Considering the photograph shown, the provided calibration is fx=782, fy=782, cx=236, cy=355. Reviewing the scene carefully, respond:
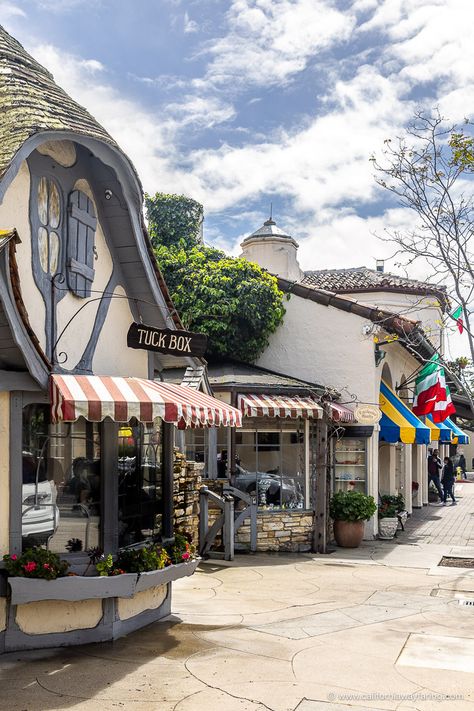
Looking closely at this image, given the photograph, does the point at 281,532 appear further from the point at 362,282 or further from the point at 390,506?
the point at 362,282

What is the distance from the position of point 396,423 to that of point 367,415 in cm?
191

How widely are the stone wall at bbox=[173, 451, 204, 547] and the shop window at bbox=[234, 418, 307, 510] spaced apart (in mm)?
1373

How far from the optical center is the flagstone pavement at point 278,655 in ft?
19.8

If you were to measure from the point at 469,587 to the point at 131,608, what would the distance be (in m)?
5.59

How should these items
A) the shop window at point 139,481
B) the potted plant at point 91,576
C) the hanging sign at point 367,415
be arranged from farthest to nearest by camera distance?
the hanging sign at point 367,415, the shop window at point 139,481, the potted plant at point 91,576

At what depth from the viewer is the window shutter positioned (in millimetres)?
7785

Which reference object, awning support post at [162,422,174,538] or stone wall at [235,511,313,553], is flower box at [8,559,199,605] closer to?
awning support post at [162,422,174,538]

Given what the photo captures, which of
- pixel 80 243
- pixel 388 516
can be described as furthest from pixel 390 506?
pixel 80 243

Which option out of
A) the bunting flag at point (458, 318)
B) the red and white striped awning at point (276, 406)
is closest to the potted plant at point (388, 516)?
the red and white striped awning at point (276, 406)

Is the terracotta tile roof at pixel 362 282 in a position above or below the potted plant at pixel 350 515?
above

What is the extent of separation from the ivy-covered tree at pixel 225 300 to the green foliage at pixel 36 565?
9384 millimetres

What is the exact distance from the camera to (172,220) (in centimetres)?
1786

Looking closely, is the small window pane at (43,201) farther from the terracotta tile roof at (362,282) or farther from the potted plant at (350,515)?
the terracotta tile roof at (362,282)

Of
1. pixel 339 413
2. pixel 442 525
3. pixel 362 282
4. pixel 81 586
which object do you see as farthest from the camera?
pixel 362 282
